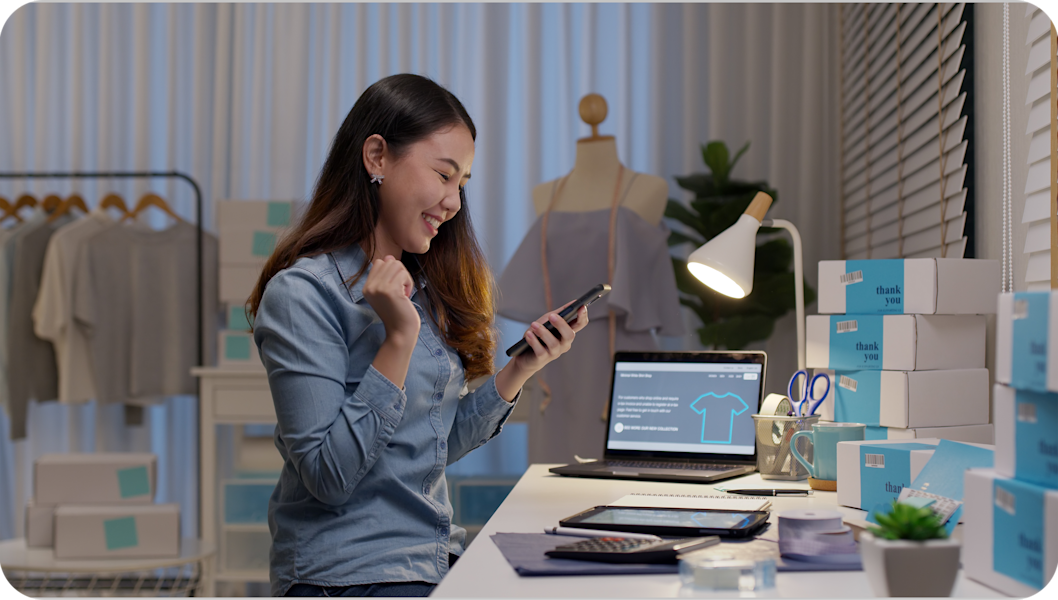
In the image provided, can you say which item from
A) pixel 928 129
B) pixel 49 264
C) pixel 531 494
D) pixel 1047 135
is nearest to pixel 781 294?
pixel 928 129

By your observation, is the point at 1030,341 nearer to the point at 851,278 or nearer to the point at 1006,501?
the point at 1006,501

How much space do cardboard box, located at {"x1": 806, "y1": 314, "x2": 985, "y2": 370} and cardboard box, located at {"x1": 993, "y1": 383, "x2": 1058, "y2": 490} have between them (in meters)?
0.55

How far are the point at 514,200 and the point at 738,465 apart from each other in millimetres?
2009

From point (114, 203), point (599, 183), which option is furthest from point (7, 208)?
point (599, 183)

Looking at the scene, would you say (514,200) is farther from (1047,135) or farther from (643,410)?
(1047,135)

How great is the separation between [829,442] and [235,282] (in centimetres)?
228

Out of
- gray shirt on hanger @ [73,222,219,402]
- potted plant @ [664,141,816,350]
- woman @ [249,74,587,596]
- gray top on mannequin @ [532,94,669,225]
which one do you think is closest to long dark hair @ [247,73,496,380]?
woman @ [249,74,587,596]

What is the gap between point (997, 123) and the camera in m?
1.56

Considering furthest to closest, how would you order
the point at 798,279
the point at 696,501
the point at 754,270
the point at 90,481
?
1. the point at 754,270
2. the point at 90,481
3. the point at 798,279
4. the point at 696,501

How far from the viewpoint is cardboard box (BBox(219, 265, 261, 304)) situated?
2.97m

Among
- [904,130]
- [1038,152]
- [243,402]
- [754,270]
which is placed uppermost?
[904,130]

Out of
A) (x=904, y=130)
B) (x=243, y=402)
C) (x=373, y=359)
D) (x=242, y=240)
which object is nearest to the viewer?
(x=373, y=359)

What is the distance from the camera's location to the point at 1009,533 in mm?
745

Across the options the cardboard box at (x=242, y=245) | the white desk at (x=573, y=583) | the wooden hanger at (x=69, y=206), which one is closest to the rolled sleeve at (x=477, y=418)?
the white desk at (x=573, y=583)
